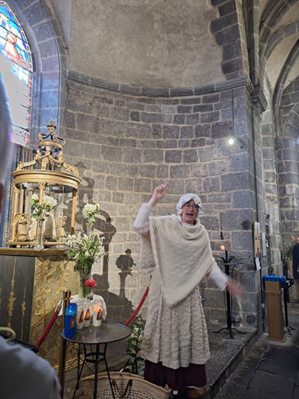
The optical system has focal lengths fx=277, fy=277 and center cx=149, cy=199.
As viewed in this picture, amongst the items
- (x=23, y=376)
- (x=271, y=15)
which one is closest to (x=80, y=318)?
(x=23, y=376)

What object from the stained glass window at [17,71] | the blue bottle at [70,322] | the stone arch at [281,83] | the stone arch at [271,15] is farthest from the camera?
the stone arch at [281,83]

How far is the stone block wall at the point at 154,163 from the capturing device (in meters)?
5.22

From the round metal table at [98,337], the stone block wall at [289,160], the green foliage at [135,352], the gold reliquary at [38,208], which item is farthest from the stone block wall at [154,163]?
the stone block wall at [289,160]

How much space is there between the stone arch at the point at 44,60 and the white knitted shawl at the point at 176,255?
330 centimetres

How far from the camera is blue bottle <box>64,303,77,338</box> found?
2172 mm

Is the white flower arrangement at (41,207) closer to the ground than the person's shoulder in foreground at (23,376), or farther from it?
farther from it

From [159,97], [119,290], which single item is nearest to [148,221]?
[119,290]

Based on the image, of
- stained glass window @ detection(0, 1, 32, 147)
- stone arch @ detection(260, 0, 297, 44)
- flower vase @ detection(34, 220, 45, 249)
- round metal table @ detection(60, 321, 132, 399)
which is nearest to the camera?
round metal table @ detection(60, 321, 132, 399)

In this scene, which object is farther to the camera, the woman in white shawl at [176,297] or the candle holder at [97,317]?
the candle holder at [97,317]

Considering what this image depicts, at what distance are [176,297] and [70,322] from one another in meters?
0.88

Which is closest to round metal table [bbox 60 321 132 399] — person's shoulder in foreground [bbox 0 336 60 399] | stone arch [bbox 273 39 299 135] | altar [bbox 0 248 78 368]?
altar [bbox 0 248 78 368]

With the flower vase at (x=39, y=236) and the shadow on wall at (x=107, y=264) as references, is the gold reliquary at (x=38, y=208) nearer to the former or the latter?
the flower vase at (x=39, y=236)

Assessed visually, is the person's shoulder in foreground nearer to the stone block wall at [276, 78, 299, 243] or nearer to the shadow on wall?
the shadow on wall

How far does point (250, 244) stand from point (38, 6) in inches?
228
